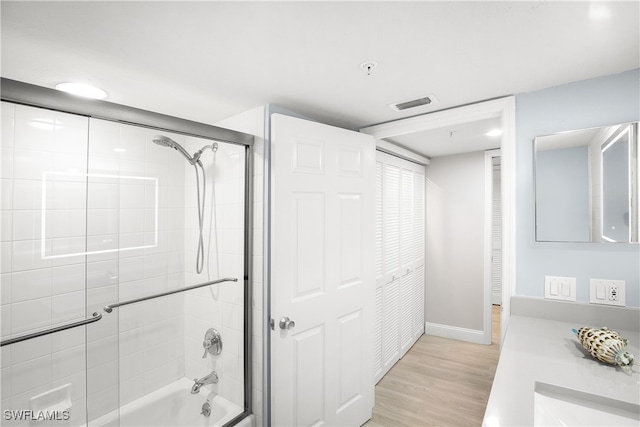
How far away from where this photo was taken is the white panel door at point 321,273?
179 cm

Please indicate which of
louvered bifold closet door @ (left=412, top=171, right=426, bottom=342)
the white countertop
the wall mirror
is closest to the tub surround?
the white countertop

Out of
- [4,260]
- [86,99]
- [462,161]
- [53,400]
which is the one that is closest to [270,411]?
[53,400]

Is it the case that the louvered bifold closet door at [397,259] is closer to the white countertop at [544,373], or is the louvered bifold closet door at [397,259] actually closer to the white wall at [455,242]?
the white wall at [455,242]

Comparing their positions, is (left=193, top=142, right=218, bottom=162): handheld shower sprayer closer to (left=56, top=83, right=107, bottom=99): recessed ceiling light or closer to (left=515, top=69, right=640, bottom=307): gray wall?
(left=56, top=83, right=107, bottom=99): recessed ceiling light

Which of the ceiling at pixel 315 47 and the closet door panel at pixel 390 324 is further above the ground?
the ceiling at pixel 315 47

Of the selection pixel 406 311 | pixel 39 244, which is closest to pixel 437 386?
pixel 406 311

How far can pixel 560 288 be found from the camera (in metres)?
1.63

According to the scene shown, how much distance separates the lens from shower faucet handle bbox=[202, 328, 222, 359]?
76.3 inches

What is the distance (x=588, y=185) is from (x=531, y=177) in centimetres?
25

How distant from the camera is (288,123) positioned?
1.82 meters

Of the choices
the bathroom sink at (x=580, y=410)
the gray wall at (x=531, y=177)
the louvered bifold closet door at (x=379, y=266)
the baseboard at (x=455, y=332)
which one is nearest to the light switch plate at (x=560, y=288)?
the gray wall at (x=531, y=177)

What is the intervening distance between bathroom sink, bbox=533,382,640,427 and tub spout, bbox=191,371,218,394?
1719mm

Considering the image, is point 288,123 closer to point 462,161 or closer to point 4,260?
point 4,260

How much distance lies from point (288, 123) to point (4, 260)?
142 centimetres
